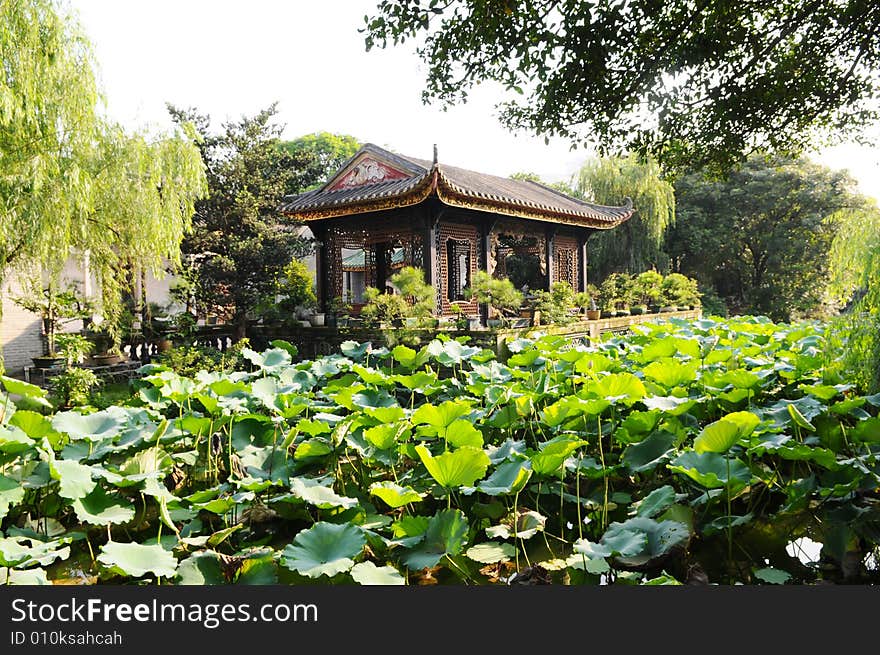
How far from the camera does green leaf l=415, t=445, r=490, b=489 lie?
2.12 m

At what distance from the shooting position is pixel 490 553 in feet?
7.29

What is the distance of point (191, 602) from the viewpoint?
184 cm

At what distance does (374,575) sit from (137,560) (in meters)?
0.68

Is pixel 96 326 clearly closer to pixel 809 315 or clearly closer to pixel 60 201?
pixel 60 201

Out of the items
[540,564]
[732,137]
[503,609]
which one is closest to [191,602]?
[503,609]

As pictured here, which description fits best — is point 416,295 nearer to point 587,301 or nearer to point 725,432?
point 587,301

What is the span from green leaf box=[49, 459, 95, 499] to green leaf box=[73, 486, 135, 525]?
2.0 inches

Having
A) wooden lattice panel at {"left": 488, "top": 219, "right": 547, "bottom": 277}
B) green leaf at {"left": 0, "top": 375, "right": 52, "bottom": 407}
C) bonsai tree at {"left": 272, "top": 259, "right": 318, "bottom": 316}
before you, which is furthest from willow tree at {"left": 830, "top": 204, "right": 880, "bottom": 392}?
bonsai tree at {"left": 272, "top": 259, "right": 318, "bottom": 316}

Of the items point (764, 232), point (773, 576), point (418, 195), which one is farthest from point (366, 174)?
point (764, 232)

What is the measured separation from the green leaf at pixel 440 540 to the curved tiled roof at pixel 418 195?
22.9ft

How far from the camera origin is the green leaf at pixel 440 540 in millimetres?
2021

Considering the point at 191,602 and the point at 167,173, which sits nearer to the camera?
the point at 191,602

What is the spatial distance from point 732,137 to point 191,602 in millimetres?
3793

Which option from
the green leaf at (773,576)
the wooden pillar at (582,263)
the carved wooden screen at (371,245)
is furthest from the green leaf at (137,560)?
the wooden pillar at (582,263)
